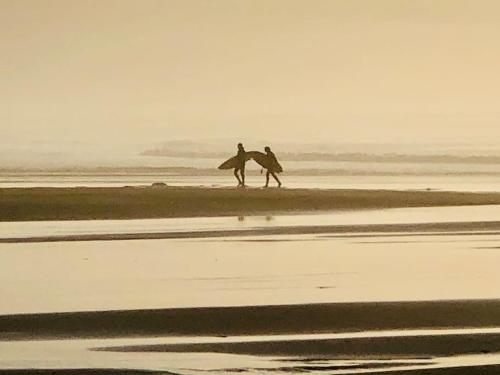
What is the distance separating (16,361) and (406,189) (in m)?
26.2

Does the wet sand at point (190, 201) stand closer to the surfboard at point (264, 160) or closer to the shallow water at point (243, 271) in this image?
the surfboard at point (264, 160)

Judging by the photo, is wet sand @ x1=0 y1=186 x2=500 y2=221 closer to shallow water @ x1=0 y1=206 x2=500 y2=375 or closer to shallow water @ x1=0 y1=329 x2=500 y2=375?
shallow water @ x1=0 y1=206 x2=500 y2=375

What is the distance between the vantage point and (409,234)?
785 inches

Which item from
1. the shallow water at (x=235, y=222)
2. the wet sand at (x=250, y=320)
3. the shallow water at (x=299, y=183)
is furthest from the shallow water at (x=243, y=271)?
the shallow water at (x=299, y=183)

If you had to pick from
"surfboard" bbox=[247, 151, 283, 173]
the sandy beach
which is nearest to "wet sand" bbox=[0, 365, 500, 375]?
the sandy beach

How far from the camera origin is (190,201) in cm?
2744

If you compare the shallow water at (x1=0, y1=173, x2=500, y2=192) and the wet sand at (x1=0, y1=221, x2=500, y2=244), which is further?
the shallow water at (x1=0, y1=173, x2=500, y2=192)

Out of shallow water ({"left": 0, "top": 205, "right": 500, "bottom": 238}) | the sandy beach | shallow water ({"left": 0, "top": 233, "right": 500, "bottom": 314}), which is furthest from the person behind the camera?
shallow water ({"left": 0, "top": 205, "right": 500, "bottom": 238})

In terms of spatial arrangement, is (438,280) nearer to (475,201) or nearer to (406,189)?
(475,201)

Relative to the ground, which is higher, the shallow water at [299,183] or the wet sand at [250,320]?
the shallow water at [299,183]

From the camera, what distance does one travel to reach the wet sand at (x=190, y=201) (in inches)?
984

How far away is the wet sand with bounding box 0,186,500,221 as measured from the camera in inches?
984

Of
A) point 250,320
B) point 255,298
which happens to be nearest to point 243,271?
point 255,298

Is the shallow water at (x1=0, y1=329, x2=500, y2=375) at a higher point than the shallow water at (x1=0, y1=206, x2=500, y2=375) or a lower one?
lower
